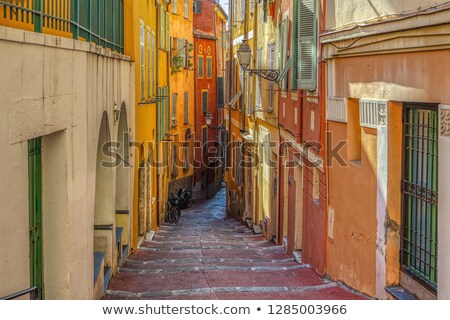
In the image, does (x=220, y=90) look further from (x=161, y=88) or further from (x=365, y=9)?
(x=365, y=9)

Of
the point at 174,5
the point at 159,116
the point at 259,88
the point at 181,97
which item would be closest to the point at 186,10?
the point at 174,5

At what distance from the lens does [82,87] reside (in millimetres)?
8141

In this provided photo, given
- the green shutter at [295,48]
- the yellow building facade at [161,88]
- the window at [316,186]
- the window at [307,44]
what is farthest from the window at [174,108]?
the window at [316,186]

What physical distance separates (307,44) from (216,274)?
4.20 m

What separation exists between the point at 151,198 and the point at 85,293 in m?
13.1

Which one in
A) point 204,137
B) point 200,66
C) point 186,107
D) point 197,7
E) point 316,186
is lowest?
point 316,186

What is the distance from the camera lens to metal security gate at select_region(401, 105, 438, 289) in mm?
7523

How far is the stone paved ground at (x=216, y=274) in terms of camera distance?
10.3m

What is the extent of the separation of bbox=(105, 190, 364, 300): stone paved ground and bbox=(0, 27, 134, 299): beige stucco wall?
7.13ft

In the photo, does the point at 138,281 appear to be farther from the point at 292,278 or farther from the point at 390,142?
the point at 390,142

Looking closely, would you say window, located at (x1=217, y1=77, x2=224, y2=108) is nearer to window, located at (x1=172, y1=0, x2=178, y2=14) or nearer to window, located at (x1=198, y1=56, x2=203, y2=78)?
window, located at (x1=198, y1=56, x2=203, y2=78)

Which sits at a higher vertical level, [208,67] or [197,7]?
[197,7]

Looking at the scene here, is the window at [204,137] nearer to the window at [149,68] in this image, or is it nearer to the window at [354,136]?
the window at [149,68]

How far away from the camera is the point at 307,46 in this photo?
42.0 feet
